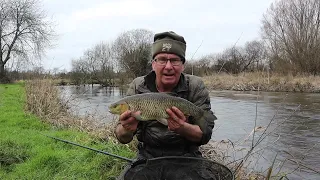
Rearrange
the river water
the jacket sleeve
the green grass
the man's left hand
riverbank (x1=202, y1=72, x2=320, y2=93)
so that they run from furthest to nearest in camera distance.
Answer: riverbank (x1=202, y1=72, x2=320, y2=93) < the river water < the green grass < the jacket sleeve < the man's left hand

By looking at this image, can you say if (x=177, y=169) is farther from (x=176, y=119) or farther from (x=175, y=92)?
(x=175, y=92)

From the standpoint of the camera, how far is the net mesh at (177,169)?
244 centimetres

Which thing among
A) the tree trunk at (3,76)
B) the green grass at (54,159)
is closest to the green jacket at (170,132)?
the green grass at (54,159)

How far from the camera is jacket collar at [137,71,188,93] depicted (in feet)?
8.96

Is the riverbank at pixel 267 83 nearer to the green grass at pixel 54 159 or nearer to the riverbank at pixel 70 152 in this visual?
the riverbank at pixel 70 152

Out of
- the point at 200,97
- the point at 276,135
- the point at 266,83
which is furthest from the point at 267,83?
the point at 200,97

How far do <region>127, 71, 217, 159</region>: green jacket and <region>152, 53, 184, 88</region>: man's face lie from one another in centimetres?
13

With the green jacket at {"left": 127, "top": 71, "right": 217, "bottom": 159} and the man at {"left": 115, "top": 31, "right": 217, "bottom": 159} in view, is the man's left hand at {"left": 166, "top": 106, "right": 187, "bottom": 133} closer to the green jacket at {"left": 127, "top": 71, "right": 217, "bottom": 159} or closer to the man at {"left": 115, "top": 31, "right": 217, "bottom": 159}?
the man at {"left": 115, "top": 31, "right": 217, "bottom": 159}

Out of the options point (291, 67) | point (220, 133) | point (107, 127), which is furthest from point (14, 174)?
point (291, 67)

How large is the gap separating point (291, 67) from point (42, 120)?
81.6 ft

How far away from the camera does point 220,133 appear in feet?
27.3

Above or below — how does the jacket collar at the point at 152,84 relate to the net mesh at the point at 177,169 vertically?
above

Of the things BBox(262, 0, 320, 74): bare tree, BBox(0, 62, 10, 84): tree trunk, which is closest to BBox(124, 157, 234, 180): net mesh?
BBox(262, 0, 320, 74): bare tree

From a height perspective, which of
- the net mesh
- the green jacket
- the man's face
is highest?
the man's face
